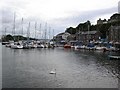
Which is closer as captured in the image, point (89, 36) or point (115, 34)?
point (115, 34)

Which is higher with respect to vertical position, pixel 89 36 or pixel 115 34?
pixel 115 34

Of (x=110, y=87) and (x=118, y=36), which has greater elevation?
(x=118, y=36)

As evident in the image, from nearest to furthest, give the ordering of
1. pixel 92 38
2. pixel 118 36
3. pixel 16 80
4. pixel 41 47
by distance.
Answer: pixel 16 80, pixel 118 36, pixel 41 47, pixel 92 38

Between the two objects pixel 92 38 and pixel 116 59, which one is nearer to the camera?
pixel 116 59

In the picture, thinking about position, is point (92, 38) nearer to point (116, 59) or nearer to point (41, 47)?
point (41, 47)

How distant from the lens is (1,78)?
116 ft

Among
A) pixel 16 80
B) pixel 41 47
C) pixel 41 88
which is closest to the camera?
→ pixel 41 88

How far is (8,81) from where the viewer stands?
33.1m

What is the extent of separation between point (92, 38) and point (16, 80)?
144407 millimetres

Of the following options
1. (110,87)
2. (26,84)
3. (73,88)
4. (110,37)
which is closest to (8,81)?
(26,84)

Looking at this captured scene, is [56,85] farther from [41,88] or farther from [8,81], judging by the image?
[8,81]

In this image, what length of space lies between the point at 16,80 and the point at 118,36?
116 m

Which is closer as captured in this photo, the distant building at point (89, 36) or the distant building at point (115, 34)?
the distant building at point (115, 34)

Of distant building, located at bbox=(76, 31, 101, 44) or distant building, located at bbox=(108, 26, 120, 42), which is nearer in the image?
distant building, located at bbox=(108, 26, 120, 42)
